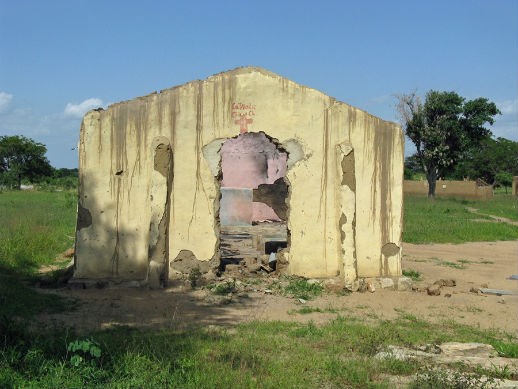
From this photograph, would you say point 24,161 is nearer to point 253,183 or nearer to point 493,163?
point 253,183

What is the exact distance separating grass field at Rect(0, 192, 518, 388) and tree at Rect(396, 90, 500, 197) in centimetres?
2841

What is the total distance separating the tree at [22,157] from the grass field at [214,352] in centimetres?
4220

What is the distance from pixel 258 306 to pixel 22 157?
4487 cm

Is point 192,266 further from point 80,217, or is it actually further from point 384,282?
point 384,282

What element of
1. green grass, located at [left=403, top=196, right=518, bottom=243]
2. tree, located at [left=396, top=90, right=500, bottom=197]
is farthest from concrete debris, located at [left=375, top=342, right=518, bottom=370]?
tree, located at [left=396, top=90, right=500, bottom=197]

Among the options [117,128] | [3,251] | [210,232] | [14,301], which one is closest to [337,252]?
[210,232]

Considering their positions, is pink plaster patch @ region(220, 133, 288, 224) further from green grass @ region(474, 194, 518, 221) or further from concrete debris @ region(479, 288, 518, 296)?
concrete debris @ region(479, 288, 518, 296)

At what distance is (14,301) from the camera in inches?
302

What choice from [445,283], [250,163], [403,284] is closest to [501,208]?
[250,163]

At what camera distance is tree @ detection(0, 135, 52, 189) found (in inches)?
1866

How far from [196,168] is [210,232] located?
103cm

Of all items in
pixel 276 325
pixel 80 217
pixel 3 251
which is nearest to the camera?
pixel 276 325

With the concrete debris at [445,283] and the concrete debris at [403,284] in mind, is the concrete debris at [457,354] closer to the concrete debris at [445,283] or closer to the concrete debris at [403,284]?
the concrete debris at [403,284]

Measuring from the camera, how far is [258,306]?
8.44 metres
